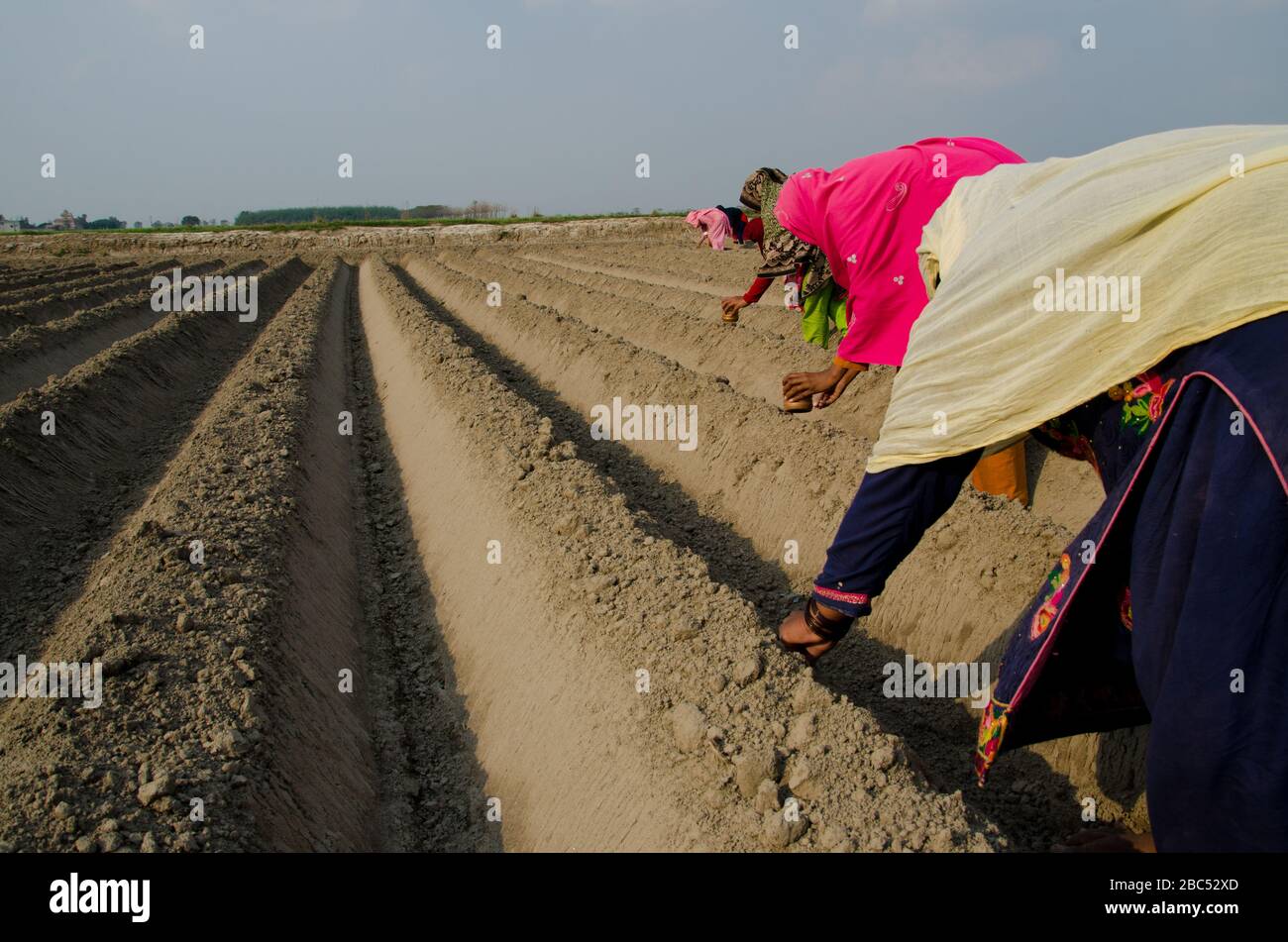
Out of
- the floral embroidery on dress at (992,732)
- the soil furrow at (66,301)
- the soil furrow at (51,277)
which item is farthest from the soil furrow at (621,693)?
the soil furrow at (51,277)

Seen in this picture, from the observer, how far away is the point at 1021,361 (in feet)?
5.73

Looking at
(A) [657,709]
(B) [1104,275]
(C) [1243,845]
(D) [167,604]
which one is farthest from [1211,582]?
(D) [167,604]

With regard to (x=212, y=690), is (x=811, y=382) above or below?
above

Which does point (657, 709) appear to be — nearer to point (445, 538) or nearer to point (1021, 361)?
point (1021, 361)

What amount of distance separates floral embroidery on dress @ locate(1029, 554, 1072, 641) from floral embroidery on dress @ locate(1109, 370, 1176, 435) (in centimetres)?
34

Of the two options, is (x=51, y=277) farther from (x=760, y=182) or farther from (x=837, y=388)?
(x=837, y=388)

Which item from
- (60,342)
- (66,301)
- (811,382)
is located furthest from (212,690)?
(66,301)

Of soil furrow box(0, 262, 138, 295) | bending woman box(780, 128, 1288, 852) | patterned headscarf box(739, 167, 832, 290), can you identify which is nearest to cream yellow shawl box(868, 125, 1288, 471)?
bending woman box(780, 128, 1288, 852)

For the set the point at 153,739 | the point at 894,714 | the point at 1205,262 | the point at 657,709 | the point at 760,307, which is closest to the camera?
the point at 1205,262

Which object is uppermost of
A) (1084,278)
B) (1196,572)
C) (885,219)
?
(885,219)

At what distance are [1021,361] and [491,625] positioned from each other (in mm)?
2674

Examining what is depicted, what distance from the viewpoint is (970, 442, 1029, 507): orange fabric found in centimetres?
453

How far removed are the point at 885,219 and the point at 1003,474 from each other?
2.64 m

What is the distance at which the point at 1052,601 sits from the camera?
6.33 feet
